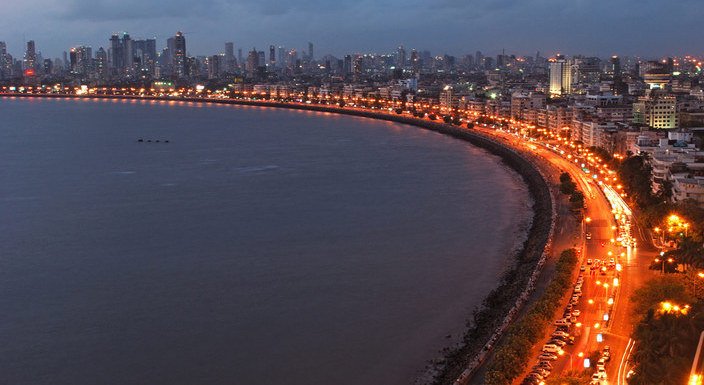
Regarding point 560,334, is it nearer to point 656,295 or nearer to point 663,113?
point 656,295

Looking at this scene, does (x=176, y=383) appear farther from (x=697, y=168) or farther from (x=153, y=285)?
(x=697, y=168)

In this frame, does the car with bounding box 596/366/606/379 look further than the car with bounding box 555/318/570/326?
No

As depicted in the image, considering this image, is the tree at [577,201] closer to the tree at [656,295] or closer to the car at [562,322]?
the tree at [656,295]

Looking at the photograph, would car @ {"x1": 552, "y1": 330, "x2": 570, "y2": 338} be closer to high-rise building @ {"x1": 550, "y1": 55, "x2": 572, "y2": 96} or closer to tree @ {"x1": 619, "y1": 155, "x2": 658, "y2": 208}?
tree @ {"x1": 619, "y1": 155, "x2": 658, "y2": 208}

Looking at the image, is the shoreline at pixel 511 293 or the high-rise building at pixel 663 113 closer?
the shoreline at pixel 511 293

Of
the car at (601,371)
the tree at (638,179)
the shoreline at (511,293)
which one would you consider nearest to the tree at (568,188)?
the shoreline at (511,293)

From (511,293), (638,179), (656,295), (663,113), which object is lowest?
(511,293)

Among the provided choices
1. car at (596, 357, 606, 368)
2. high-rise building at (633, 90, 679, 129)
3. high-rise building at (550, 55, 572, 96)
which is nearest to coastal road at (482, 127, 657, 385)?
car at (596, 357, 606, 368)

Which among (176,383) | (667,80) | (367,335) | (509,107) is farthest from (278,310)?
(667,80)

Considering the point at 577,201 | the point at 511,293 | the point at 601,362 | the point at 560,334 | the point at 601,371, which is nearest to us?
the point at 601,371

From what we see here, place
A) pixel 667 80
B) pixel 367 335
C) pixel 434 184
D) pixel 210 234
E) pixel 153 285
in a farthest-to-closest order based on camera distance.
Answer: pixel 667 80, pixel 434 184, pixel 210 234, pixel 153 285, pixel 367 335

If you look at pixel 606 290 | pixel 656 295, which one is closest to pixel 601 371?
pixel 656 295
